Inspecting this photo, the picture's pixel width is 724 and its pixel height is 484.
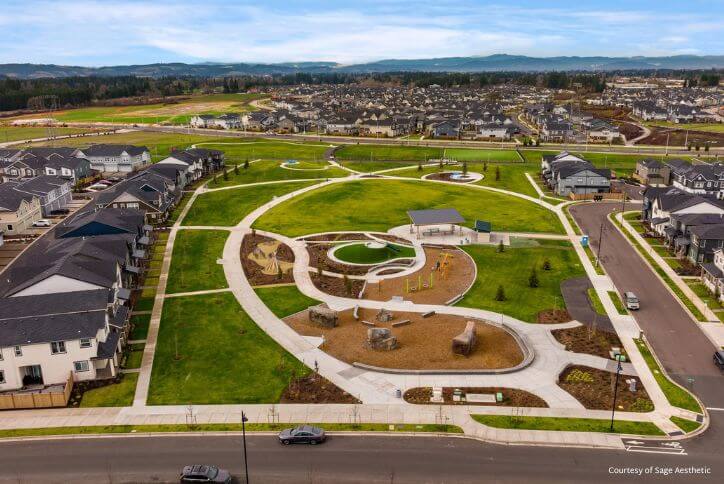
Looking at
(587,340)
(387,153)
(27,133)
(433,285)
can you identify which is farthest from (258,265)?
(27,133)

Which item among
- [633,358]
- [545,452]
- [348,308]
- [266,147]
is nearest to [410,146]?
[266,147]

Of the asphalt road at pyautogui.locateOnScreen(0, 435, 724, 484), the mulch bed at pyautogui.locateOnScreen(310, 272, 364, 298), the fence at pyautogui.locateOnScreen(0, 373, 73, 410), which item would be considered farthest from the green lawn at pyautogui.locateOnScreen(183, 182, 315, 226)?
the asphalt road at pyautogui.locateOnScreen(0, 435, 724, 484)

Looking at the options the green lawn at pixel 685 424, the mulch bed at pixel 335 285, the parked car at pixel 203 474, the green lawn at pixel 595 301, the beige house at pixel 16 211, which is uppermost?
the beige house at pixel 16 211

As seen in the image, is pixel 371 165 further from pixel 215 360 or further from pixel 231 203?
pixel 215 360

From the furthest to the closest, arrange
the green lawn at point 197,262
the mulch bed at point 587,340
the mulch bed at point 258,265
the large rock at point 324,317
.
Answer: the mulch bed at point 258,265 < the green lawn at point 197,262 < the large rock at point 324,317 < the mulch bed at point 587,340

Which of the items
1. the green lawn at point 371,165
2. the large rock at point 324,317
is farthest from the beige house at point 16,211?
the green lawn at point 371,165

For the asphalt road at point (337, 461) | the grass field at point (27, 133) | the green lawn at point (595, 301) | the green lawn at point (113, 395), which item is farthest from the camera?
the grass field at point (27, 133)

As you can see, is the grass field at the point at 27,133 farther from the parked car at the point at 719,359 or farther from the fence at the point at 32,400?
the parked car at the point at 719,359
